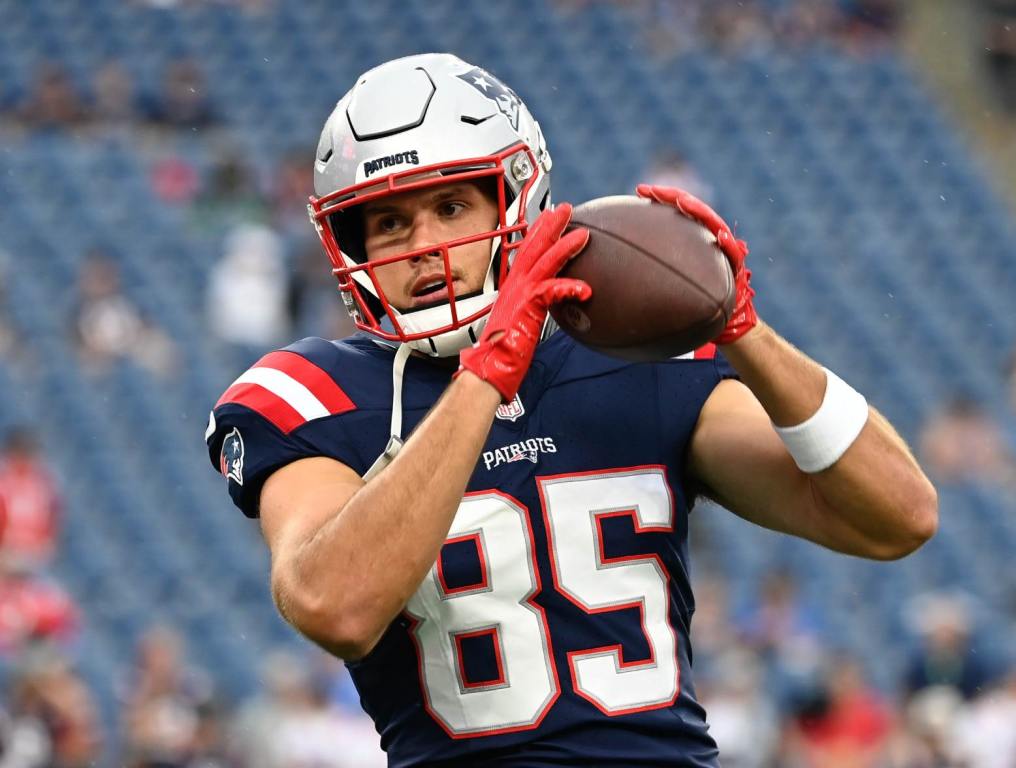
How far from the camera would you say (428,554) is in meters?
2.36

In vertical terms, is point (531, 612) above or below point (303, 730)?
above

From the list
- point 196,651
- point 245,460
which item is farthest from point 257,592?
point 245,460

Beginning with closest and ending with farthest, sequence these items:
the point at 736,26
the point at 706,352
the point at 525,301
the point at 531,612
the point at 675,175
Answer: the point at 525,301 → the point at 531,612 → the point at 706,352 → the point at 675,175 → the point at 736,26

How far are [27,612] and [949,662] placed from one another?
173 inches

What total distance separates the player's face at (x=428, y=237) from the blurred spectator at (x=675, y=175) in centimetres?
930

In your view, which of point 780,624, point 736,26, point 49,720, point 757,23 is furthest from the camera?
point 757,23

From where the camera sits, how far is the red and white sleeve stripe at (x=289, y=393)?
8.86 ft

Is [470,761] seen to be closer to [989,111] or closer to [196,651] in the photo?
[196,651]

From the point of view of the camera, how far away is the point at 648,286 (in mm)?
2473

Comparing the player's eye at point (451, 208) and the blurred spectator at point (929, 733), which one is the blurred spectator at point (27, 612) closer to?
the blurred spectator at point (929, 733)

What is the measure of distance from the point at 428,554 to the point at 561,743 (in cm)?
40

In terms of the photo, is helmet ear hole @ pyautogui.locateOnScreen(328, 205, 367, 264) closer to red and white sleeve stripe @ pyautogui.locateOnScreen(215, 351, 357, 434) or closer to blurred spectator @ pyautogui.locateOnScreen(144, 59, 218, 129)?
red and white sleeve stripe @ pyautogui.locateOnScreen(215, 351, 357, 434)

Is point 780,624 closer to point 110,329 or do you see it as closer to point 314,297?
point 314,297

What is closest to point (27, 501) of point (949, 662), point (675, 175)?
point (949, 662)
